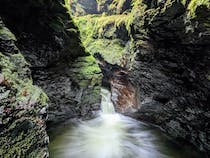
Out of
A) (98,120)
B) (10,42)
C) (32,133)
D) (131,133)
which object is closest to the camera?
(32,133)

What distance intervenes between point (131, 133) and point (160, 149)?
1.74m

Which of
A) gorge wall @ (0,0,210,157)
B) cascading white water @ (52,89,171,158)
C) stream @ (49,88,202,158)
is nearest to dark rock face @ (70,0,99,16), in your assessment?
gorge wall @ (0,0,210,157)

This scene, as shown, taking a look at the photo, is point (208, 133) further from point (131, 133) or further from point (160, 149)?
point (131, 133)

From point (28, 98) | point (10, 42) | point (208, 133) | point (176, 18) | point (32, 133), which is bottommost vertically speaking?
point (208, 133)

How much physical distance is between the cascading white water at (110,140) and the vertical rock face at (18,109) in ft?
10.8

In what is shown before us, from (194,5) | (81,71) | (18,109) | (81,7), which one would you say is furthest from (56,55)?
(81,7)

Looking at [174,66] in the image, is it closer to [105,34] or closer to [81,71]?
[81,71]

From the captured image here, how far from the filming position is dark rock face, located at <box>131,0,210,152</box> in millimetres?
6555

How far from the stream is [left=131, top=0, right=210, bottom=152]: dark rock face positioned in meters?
0.57

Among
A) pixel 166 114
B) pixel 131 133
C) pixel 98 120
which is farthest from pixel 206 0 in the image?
pixel 98 120

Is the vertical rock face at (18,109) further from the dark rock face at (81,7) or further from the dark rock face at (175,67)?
the dark rock face at (81,7)

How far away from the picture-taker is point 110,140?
29.2 ft

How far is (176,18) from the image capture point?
694 cm

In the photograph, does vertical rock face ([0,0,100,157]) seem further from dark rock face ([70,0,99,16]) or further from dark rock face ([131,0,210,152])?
dark rock face ([70,0,99,16])
